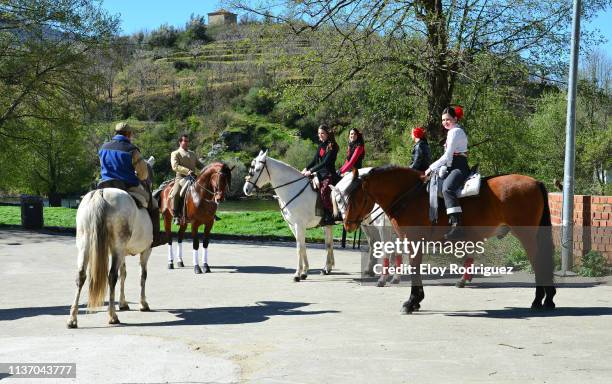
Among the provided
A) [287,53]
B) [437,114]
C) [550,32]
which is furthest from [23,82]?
[550,32]

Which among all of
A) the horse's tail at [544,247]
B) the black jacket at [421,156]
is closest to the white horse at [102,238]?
the black jacket at [421,156]

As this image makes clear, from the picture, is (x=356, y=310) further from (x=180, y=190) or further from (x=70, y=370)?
(x=180, y=190)

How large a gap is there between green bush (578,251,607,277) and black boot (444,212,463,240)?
14.8ft

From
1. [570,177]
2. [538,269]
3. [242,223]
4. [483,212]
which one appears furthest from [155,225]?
[242,223]

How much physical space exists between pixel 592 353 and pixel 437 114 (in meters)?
12.7

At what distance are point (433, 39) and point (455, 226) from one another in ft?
32.1

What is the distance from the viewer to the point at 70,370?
7383mm

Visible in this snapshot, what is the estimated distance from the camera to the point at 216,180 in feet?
52.1

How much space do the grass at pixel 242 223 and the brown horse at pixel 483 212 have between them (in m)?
13.8

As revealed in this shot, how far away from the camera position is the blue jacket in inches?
434

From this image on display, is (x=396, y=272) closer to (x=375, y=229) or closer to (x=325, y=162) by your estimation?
(x=375, y=229)

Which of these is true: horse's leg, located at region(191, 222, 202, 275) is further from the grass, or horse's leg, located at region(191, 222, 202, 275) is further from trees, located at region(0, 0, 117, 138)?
trees, located at region(0, 0, 117, 138)

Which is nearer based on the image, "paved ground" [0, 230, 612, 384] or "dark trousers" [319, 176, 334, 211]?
"paved ground" [0, 230, 612, 384]

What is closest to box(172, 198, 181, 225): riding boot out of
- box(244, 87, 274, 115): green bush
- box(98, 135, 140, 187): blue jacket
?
box(98, 135, 140, 187): blue jacket
